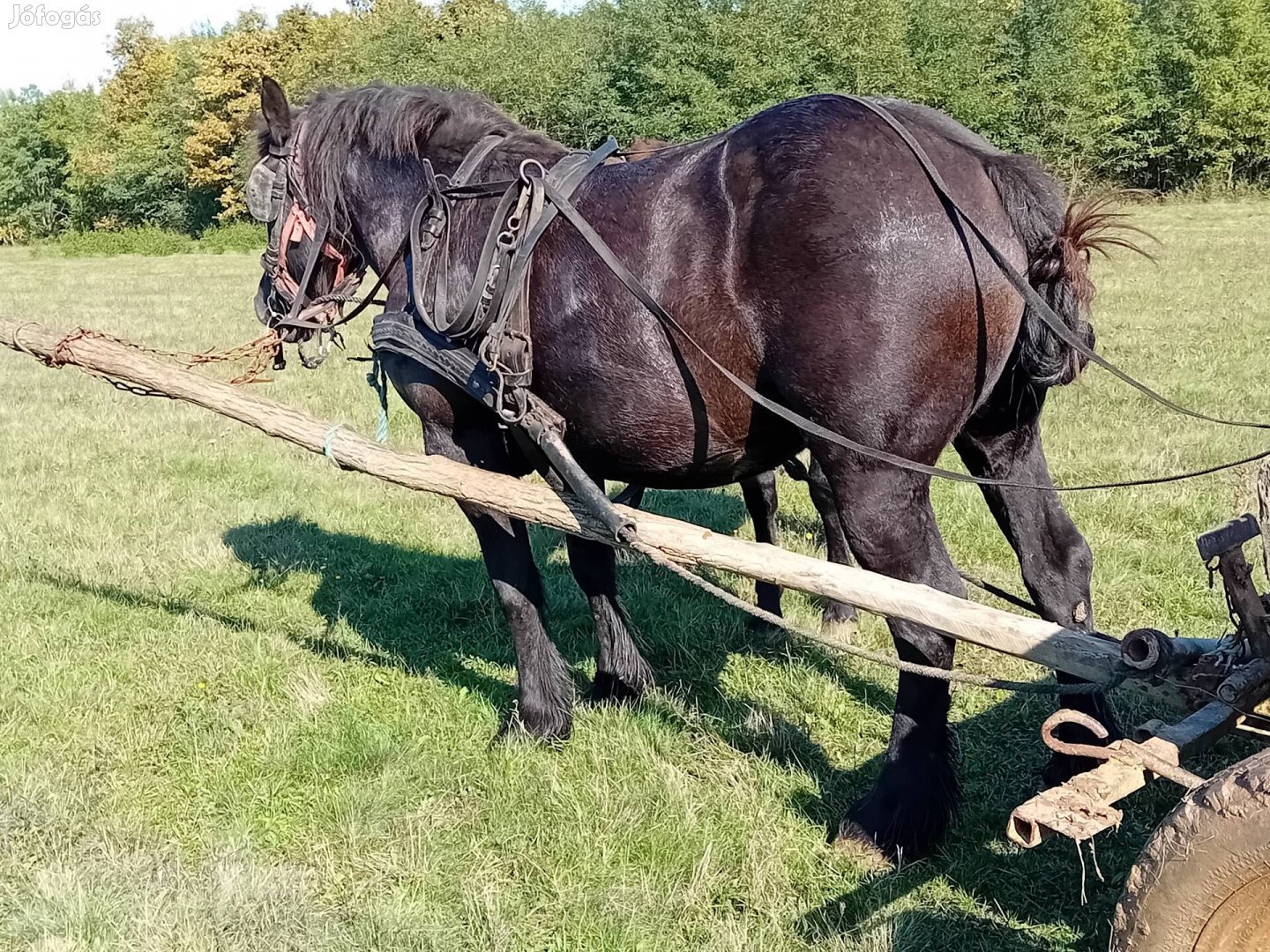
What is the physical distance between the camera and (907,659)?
3066 mm

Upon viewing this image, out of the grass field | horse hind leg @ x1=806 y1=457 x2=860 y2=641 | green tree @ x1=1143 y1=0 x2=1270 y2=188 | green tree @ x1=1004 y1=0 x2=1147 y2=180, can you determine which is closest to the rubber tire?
the grass field

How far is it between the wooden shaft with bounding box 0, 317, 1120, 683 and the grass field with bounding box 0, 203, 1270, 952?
0.61 meters

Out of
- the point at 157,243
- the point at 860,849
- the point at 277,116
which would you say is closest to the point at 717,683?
the point at 860,849

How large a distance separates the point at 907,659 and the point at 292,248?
2.74 metres

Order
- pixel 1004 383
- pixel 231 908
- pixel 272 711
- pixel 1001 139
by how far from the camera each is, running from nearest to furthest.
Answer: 1. pixel 231 908
2. pixel 1004 383
3. pixel 272 711
4. pixel 1001 139

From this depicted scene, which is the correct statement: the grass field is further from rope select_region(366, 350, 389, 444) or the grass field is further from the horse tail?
rope select_region(366, 350, 389, 444)

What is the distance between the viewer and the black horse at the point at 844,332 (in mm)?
2740

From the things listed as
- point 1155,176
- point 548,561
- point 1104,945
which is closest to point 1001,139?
point 1155,176

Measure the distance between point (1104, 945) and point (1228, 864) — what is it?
3.65 feet

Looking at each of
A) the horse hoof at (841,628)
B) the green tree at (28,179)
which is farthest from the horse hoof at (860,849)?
the green tree at (28,179)

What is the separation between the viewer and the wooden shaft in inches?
88.0

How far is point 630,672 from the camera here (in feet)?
13.6

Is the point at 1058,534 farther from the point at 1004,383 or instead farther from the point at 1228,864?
the point at 1228,864

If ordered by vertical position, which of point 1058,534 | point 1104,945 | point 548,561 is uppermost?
point 1058,534
